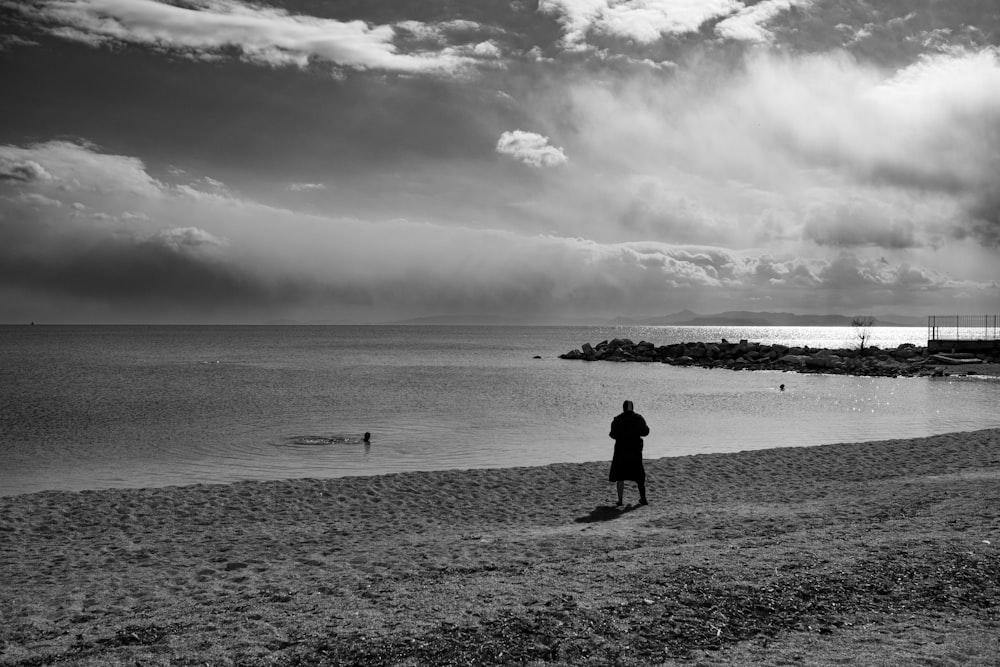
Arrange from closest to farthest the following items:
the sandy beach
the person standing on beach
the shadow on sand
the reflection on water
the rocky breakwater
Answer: the sandy beach
the shadow on sand
the person standing on beach
the reflection on water
the rocky breakwater

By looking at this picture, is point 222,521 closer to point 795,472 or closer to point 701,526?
point 701,526

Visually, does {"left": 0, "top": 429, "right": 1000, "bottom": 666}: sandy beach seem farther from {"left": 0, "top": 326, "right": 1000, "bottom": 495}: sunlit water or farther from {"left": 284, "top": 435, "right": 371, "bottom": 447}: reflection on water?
{"left": 284, "top": 435, "right": 371, "bottom": 447}: reflection on water

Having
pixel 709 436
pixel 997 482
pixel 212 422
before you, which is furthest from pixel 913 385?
pixel 212 422

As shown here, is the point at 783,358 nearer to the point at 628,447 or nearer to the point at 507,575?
the point at 628,447

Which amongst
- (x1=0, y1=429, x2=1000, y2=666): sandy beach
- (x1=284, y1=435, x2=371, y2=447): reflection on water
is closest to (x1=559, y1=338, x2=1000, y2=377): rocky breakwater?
(x1=284, y1=435, x2=371, y2=447): reflection on water

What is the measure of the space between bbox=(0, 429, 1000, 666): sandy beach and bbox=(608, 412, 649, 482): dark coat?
0.67 metres

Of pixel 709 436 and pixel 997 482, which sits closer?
pixel 997 482

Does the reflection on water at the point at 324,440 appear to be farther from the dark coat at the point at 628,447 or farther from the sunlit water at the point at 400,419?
the dark coat at the point at 628,447

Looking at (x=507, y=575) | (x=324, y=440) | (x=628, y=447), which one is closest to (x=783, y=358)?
(x=324, y=440)

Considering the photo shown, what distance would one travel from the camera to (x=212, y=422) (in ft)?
107

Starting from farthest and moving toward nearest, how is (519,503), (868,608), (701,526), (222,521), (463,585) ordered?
(519,503) < (222,521) < (701,526) < (463,585) < (868,608)

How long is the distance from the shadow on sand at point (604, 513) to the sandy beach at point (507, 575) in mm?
95

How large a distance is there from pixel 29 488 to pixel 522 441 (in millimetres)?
14784

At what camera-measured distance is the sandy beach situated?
6902mm
